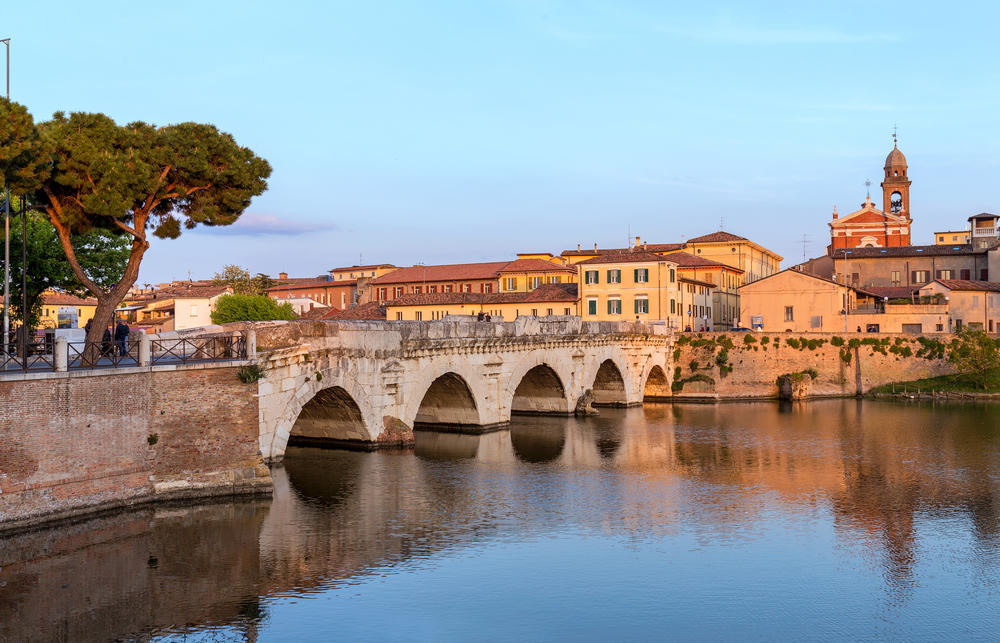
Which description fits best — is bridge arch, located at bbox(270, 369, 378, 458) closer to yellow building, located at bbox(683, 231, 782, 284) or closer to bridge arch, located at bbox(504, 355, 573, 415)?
bridge arch, located at bbox(504, 355, 573, 415)

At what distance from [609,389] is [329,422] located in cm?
2835

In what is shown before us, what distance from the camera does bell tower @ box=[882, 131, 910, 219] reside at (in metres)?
115

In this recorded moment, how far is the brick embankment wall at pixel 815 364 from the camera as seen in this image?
230 feet

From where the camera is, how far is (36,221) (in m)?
48.8

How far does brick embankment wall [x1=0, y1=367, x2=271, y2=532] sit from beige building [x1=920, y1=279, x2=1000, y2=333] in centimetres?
6403

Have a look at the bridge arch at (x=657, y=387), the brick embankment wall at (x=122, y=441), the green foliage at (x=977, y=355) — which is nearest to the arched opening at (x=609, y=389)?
the bridge arch at (x=657, y=387)

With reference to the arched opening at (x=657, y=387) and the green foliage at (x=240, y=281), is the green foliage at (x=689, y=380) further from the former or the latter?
the green foliage at (x=240, y=281)

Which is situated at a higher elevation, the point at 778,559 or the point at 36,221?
the point at 36,221

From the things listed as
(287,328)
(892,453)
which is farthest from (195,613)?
(892,453)

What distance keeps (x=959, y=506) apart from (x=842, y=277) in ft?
217

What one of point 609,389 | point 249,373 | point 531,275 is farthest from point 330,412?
point 531,275

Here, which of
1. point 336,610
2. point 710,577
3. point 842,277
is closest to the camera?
point 336,610

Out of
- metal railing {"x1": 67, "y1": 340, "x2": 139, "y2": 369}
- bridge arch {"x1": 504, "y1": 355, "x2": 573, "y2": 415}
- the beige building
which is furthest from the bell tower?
metal railing {"x1": 67, "y1": 340, "x2": 139, "y2": 369}

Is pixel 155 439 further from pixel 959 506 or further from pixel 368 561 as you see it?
pixel 959 506
